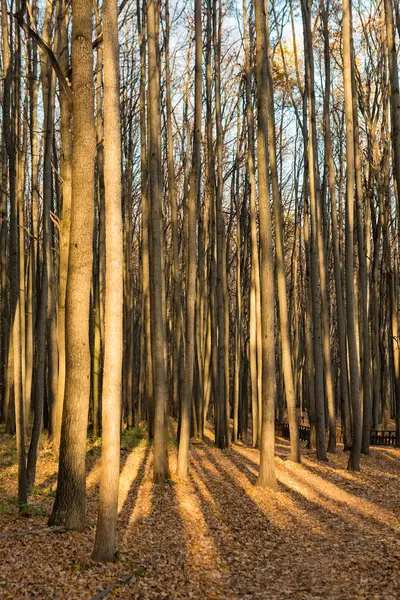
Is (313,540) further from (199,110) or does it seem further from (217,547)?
(199,110)

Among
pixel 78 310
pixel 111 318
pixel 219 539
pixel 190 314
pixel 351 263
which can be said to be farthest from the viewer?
pixel 351 263

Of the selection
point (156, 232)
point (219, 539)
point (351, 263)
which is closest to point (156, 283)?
point (156, 232)

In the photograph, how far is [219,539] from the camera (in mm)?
7414

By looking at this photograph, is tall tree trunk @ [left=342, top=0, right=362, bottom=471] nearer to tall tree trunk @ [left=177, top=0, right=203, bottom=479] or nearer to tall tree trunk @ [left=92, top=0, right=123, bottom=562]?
tall tree trunk @ [left=177, top=0, right=203, bottom=479]

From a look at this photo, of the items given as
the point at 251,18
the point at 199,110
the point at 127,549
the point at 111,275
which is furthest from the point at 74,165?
the point at 251,18

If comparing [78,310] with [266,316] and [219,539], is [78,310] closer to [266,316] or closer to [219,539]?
[219,539]

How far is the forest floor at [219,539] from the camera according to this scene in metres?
5.51

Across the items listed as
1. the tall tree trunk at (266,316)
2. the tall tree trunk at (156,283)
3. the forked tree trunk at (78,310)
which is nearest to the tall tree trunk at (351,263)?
the tall tree trunk at (266,316)

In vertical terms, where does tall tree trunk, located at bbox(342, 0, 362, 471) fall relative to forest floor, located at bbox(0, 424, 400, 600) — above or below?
above

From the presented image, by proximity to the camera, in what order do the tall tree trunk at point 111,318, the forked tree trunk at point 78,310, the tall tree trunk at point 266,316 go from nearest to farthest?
the tall tree trunk at point 111,318 < the forked tree trunk at point 78,310 < the tall tree trunk at point 266,316

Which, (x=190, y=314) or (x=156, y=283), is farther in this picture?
(x=190, y=314)

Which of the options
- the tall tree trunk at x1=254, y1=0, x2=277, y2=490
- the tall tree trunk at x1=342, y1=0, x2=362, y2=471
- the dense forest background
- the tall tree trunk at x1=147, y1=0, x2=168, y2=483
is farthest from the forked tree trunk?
the tall tree trunk at x1=342, y1=0, x2=362, y2=471

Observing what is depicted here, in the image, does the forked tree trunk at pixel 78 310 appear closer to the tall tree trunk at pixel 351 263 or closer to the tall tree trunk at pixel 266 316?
the tall tree trunk at pixel 266 316

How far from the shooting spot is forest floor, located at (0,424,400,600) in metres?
5.51
